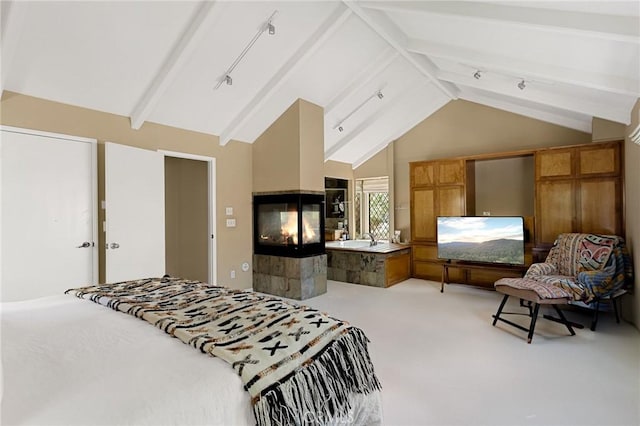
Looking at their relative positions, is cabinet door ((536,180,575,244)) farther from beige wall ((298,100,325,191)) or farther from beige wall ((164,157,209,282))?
beige wall ((164,157,209,282))

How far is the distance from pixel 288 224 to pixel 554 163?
3.73 m

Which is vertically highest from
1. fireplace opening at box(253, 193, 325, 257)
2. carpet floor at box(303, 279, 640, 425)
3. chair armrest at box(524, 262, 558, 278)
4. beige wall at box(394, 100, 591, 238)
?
beige wall at box(394, 100, 591, 238)

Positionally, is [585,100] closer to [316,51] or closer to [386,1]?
[386,1]

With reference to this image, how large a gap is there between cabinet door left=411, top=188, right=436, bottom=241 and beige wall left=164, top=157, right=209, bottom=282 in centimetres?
349

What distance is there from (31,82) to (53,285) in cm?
191

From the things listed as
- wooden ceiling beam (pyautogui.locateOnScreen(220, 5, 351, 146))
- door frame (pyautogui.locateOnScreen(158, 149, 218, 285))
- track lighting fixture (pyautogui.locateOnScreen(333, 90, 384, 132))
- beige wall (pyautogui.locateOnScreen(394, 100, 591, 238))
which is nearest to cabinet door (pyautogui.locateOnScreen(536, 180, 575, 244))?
beige wall (pyautogui.locateOnScreen(394, 100, 591, 238))

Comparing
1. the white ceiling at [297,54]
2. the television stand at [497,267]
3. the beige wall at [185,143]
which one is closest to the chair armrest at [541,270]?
the television stand at [497,267]

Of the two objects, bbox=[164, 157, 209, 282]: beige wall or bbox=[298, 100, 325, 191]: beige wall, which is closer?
bbox=[298, 100, 325, 191]: beige wall

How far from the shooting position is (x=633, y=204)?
11.2ft

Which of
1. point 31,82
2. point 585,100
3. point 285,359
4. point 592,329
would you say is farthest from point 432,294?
point 31,82

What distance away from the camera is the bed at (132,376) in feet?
2.93

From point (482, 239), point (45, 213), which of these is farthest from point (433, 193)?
point (45, 213)

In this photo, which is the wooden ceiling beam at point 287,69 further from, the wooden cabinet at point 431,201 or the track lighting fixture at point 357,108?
the wooden cabinet at point 431,201

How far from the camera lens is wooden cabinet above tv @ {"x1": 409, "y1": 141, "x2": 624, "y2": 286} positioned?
3975 millimetres
